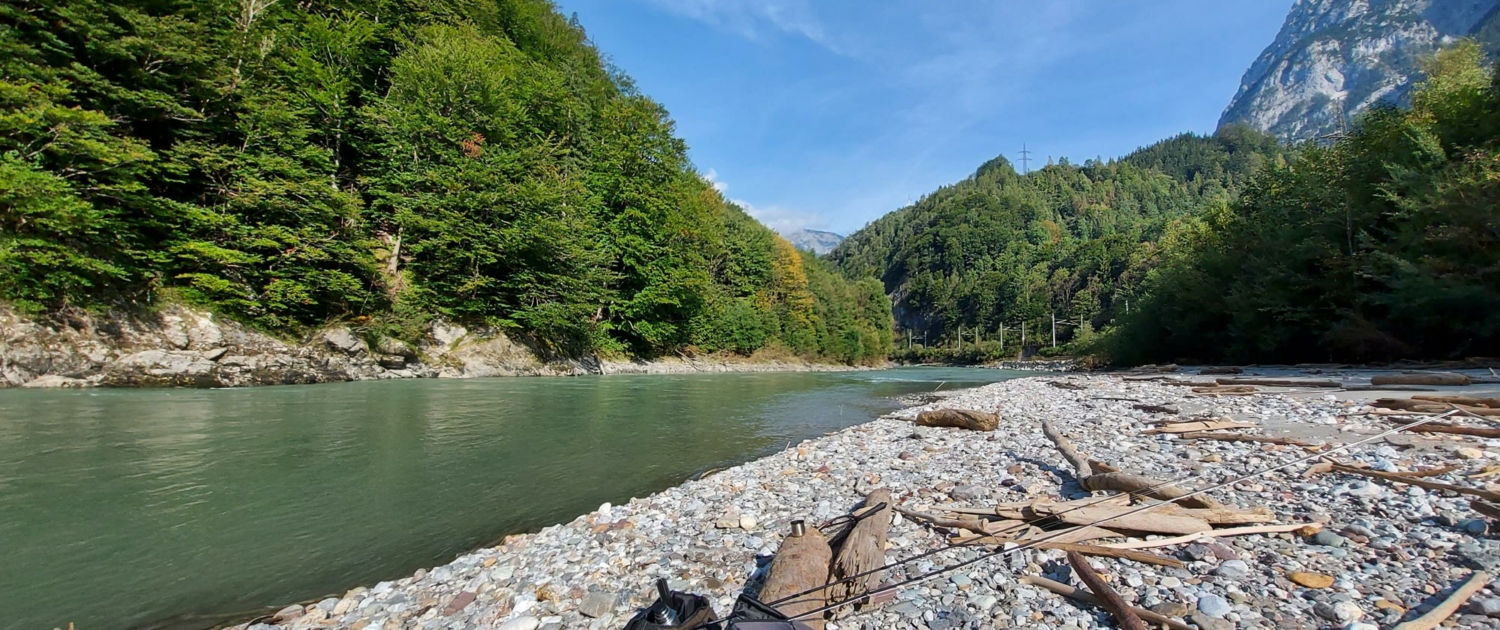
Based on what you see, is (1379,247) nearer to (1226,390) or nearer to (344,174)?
(1226,390)

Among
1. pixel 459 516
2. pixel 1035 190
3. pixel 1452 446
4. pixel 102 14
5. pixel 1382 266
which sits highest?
pixel 1035 190

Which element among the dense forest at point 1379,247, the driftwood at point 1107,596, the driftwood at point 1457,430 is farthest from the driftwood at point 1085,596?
the dense forest at point 1379,247

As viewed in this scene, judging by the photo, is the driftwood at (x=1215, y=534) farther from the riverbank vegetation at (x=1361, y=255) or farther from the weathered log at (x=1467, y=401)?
the riverbank vegetation at (x=1361, y=255)

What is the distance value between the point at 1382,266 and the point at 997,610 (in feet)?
70.3

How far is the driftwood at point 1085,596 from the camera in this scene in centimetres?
232

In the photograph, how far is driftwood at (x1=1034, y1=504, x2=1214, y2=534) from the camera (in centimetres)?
331

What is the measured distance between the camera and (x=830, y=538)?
3.89 metres

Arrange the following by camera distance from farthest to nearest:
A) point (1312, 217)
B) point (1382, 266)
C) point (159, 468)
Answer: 1. point (1312, 217)
2. point (1382, 266)
3. point (159, 468)

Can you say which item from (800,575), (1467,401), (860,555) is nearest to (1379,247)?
(1467,401)

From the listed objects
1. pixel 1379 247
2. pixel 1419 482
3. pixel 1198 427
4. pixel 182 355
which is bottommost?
pixel 1198 427

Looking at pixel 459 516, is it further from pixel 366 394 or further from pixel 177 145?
pixel 177 145

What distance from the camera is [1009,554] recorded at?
3.34 meters

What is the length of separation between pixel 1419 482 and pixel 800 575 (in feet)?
14.8

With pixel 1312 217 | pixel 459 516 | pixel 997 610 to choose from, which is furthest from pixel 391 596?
pixel 1312 217
